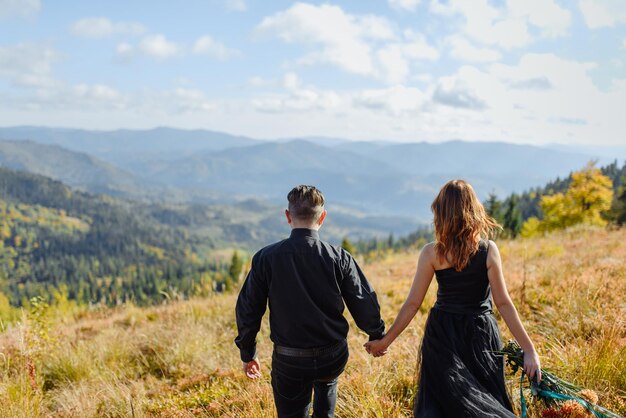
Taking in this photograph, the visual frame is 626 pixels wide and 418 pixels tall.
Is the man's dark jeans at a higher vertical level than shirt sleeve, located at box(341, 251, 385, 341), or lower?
lower

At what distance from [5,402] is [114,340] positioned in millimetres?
2366

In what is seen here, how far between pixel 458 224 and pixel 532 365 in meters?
1.14

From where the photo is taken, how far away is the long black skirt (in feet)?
9.51

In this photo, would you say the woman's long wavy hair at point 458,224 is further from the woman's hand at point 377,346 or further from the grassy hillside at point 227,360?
the grassy hillside at point 227,360

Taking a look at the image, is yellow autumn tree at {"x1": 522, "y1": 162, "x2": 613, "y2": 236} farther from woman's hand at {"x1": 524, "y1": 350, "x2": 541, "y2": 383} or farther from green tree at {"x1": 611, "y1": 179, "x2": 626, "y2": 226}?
woman's hand at {"x1": 524, "y1": 350, "x2": 541, "y2": 383}

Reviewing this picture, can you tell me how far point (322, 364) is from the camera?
3.12m

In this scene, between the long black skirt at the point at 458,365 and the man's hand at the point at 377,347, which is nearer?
the long black skirt at the point at 458,365

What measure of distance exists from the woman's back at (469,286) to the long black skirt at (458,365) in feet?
0.20

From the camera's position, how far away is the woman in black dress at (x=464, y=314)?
9.70ft

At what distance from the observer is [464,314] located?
308 cm

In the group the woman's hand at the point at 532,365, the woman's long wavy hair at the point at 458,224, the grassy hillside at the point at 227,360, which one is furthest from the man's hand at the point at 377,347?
the woman's hand at the point at 532,365

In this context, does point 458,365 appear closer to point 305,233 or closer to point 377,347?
point 377,347

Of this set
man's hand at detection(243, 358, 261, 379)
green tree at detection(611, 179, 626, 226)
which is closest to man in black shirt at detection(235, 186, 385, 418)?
man's hand at detection(243, 358, 261, 379)

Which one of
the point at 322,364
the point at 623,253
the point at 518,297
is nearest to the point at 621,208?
the point at 623,253
